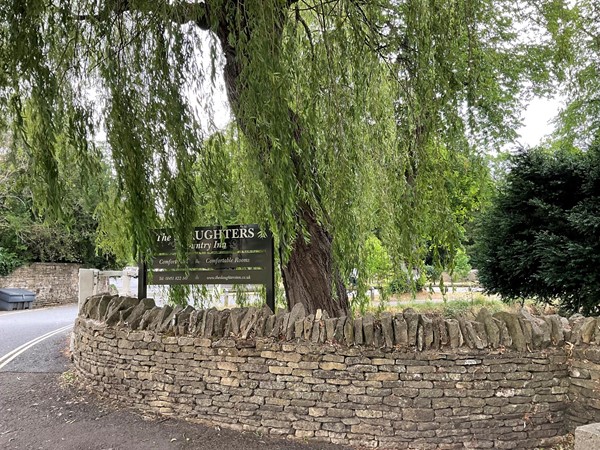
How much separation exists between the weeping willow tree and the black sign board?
0.51 metres

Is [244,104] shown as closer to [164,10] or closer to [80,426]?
[164,10]

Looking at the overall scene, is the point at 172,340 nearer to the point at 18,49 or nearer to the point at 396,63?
the point at 18,49

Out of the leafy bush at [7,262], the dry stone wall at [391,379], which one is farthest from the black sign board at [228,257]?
the leafy bush at [7,262]

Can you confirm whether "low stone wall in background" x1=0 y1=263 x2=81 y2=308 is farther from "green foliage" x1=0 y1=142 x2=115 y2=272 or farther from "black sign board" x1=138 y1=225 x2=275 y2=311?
"black sign board" x1=138 y1=225 x2=275 y2=311

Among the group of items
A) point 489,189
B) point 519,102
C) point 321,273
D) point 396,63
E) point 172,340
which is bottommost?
point 172,340

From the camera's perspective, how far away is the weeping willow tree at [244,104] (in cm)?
354

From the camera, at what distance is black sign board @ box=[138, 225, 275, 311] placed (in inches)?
189

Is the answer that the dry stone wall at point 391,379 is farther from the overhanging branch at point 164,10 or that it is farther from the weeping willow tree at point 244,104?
the overhanging branch at point 164,10

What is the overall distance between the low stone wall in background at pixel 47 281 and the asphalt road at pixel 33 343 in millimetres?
4408

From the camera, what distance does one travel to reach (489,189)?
1014 centimetres

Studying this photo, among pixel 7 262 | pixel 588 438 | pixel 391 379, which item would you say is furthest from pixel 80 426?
pixel 7 262

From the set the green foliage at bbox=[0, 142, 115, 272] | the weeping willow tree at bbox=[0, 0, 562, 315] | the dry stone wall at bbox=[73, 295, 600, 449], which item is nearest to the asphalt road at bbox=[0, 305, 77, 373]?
the green foliage at bbox=[0, 142, 115, 272]

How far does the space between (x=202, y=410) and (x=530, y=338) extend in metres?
2.93

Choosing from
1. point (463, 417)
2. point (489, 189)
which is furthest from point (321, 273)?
point (489, 189)
